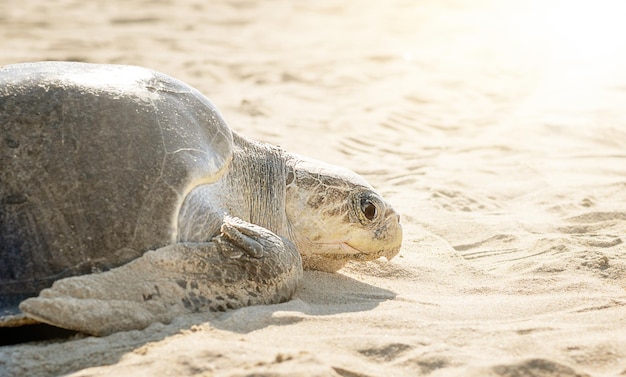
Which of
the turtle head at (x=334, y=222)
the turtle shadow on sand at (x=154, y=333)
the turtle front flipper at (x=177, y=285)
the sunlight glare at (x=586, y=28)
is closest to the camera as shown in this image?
the turtle shadow on sand at (x=154, y=333)

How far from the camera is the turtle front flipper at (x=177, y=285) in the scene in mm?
2645

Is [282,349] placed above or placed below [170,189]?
below

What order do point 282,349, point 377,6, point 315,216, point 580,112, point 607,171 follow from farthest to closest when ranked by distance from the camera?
1. point 377,6
2. point 580,112
3. point 607,171
4. point 315,216
5. point 282,349

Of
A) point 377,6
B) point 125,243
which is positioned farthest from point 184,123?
point 377,6

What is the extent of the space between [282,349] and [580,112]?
4.99 meters

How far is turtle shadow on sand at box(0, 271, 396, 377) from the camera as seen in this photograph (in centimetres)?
Answer: 245

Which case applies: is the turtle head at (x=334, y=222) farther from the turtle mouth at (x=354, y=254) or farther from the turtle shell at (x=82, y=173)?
the turtle shell at (x=82, y=173)

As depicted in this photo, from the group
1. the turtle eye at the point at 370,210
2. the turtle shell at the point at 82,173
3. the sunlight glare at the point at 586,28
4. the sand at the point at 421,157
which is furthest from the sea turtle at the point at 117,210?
the sunlight glare at the point at 586,28

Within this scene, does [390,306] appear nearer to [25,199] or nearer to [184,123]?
[184,123]

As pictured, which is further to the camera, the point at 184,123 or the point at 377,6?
the point at 377,6

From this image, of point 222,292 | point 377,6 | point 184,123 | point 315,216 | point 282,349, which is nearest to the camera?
point 282,349

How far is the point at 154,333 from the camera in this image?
2629 mm

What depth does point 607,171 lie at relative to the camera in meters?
5.32

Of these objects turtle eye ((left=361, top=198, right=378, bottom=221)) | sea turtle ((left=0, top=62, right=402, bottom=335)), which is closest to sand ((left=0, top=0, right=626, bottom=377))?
sea turtle ((left=0, top=62, right=402, bottom=335))
